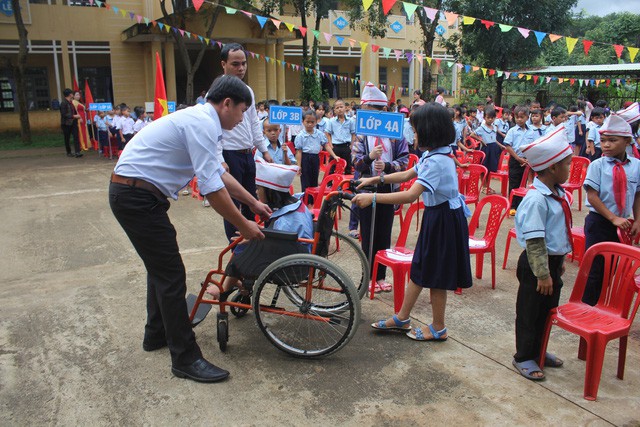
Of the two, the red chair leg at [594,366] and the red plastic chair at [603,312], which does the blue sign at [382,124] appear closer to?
the red plastic chair at [603,312]

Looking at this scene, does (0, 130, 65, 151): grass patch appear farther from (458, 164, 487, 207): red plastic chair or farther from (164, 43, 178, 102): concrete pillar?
(458, 164, 487, 207): red plastic chair

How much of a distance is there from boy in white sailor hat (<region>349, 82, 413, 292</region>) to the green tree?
16455mm

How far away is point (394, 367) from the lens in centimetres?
308

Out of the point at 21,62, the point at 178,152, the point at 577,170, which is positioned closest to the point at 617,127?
the point at 178,152

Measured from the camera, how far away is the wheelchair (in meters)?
2.95

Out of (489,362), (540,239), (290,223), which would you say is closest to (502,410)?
(489,362)

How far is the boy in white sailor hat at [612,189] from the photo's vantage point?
135 inches

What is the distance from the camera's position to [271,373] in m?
3.01

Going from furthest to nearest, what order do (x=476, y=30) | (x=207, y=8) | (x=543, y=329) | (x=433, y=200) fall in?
(x=476, y=30)
(x=207, y=8)
(x=433, y=200)
(x=543, y=329)

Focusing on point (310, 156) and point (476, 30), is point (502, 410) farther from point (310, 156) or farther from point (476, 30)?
point (476, 30)

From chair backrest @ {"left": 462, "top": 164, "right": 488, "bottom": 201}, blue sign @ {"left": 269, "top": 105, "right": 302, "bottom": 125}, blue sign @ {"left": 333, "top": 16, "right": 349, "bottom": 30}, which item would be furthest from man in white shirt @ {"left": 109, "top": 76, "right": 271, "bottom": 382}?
blue sign @ {"left": 333, "top": 16, "right": 349, "bottom": 30}

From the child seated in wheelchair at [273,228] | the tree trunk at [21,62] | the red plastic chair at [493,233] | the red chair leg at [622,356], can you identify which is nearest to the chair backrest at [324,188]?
the red plastic chair at [493,233]

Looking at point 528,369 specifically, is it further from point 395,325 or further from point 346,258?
point 346,258

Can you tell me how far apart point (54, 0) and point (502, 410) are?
20.6m
